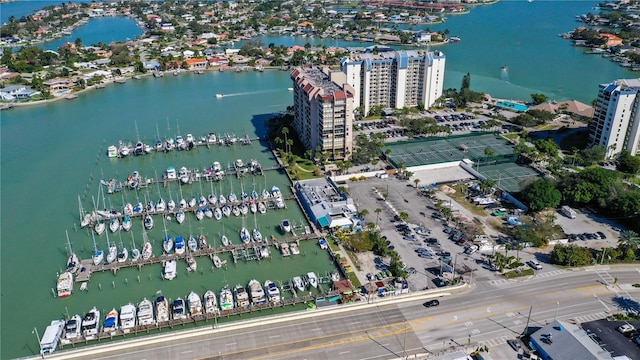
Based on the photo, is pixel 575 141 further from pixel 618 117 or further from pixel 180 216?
pixel 180 216

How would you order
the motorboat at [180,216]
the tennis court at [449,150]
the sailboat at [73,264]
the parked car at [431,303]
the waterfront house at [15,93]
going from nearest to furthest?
the parked car at [431,303] < the sailboat at [73,264] < the motorboat at [180,216] < the tennis court at [449,150] < the waterfront house at [15,93]

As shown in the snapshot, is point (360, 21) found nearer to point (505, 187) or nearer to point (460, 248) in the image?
point (505, 187)

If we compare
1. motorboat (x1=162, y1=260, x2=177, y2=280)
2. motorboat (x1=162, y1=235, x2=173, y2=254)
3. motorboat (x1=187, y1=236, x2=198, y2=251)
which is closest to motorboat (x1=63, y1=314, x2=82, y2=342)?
motorboat (x1=162, y1=260, x2=177, y2=280)

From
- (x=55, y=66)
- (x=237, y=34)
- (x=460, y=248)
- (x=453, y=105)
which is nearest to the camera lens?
(x=460, y=248)

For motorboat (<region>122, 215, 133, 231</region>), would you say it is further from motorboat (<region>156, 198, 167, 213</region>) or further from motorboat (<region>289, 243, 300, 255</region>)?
motorboat (<region>289, 243, 300, 255</region>)

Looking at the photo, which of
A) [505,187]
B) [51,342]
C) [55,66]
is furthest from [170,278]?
[55,66]

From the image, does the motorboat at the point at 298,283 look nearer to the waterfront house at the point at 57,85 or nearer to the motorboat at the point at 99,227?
the motorboat at the point at 99,227

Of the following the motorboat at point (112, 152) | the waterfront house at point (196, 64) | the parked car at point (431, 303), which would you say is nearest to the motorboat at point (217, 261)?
the parked car at point (431, 303)
